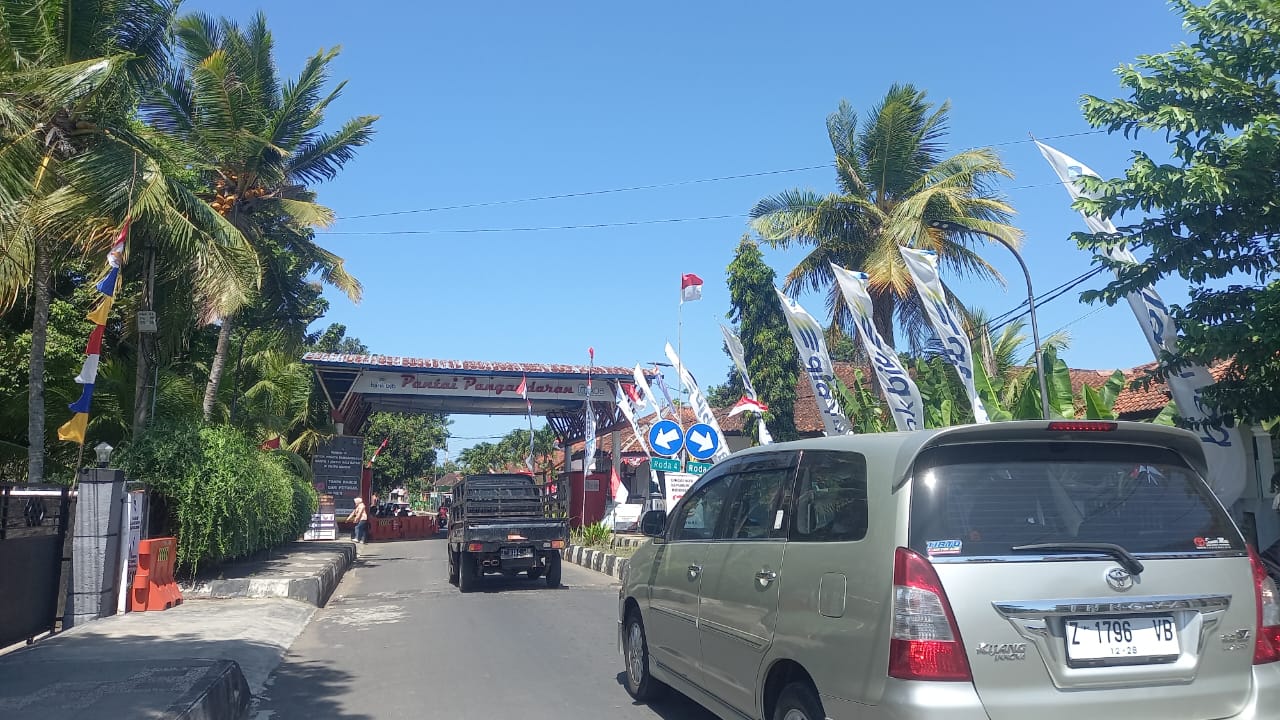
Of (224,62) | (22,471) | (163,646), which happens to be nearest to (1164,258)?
(163,646)

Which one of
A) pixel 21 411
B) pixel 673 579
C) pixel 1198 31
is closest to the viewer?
pixel 673 579

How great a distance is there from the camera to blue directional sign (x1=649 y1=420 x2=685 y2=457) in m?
15.0

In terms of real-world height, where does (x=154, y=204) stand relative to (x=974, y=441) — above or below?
above

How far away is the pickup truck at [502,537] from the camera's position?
16172 mm

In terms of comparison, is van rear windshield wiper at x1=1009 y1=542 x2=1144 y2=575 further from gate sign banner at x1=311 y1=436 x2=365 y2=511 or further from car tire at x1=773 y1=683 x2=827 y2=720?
gate sign banner at x1=311 y1=436 x2=365 y2=511

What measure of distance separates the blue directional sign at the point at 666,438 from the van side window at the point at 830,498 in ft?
33.0

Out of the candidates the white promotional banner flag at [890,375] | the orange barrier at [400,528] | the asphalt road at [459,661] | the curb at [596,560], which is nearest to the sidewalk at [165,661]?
the asphalt road at [459,661]

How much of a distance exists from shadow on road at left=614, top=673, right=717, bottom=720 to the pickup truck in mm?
9391

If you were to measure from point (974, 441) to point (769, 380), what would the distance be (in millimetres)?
26012

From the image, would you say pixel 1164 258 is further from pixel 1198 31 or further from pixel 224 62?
pixel 224 62

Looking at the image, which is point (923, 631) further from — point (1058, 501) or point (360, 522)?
point (360, 522)

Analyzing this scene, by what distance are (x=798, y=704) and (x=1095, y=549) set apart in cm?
151

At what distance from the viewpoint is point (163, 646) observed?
8.66 m

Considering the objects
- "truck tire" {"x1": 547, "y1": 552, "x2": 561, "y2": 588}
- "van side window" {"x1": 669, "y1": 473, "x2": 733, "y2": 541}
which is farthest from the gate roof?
"van side window" {"x1": 669, "y1": 473, "x2": 733, "y2": 541}
